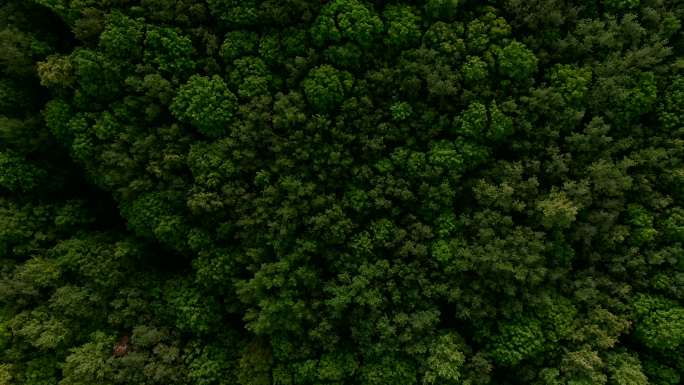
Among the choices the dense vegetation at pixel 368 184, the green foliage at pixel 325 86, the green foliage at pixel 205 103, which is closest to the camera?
the dense vegetation at pixel 368 184

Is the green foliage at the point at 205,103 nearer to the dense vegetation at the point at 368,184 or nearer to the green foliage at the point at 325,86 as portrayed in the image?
the dense vegetation at the point at 368,184

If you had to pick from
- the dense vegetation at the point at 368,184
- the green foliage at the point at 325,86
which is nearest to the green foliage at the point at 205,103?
the dense vegetation at the point at 368,184

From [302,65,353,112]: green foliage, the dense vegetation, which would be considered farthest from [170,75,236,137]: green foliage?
[302,65,353,112]: green foliage

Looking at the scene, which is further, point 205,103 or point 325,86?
point 205,103

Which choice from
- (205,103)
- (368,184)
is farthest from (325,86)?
(205,103)

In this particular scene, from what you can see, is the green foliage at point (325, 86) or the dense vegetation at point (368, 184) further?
the green foliage at point (325, 86)

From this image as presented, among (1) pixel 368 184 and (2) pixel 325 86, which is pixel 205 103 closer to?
(2) pixel 325 86

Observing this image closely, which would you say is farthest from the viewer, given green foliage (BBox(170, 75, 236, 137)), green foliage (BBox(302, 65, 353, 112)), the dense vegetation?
green foliage (BBox(170, 75, 236, 137))

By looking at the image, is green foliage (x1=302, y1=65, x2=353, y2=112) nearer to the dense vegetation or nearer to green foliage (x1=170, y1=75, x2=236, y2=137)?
the dense vegetation
